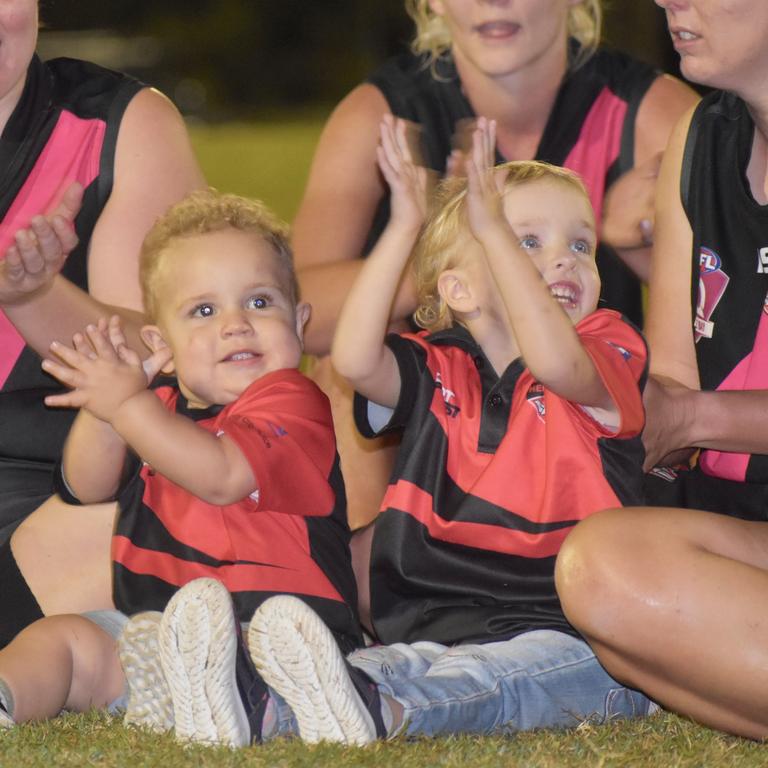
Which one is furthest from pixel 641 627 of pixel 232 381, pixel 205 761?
pixel 232 381

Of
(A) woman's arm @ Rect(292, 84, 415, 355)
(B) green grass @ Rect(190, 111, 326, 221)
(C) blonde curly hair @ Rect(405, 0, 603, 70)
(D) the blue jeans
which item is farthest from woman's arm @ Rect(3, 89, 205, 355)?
(B) green grass @ Rect(190, 111, 326, 221)

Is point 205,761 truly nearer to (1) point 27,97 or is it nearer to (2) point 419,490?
(2) point 419,490

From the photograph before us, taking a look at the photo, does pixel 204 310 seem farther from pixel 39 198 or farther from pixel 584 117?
pixel 584 117

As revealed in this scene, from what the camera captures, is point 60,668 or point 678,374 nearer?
point 60,668

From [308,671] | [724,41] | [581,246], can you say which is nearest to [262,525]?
[308,671]

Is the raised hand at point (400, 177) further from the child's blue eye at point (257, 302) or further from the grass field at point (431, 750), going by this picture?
the grass field at point (431, 750)

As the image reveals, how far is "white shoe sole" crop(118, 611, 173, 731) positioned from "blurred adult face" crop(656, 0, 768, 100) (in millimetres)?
1086

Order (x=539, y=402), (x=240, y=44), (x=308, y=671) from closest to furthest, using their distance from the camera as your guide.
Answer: (x=308, y=671)
(x=539, y=402)
(x=240, y=44)

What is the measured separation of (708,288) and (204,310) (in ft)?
2.50

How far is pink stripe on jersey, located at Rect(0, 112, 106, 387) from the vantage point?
2.47m

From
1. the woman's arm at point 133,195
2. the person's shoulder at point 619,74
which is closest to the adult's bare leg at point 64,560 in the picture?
the woman's arm at point 133,195

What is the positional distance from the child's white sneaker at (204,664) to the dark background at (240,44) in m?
10.6

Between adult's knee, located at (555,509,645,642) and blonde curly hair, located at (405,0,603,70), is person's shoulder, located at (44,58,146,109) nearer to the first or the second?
blonde curly hair, located at (405,0,603,70)

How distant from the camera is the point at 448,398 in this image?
2.21 meters
